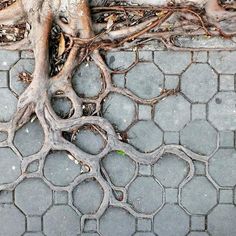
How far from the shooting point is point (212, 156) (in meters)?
2.47

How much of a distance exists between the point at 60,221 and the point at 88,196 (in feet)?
0.61

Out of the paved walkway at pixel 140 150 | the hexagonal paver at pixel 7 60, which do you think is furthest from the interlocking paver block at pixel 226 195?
the hexagonal paver at pixel 7 60

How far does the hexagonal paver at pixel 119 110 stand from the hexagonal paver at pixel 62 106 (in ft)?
0.57

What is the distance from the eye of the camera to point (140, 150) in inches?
97.0

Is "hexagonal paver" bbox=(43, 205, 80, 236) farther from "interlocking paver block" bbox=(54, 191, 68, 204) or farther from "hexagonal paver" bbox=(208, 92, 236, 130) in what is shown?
"hexagonal paver" bbox=(208, 92, 236, 130)

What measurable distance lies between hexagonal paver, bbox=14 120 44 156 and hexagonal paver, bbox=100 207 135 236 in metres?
0.47

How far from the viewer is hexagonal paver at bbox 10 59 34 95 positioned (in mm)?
2451

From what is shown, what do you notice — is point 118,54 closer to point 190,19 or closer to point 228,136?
point 190,19

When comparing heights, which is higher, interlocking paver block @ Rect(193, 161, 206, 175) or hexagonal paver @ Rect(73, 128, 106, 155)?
hexagonal paver @ Rect(73, 128, 106, 155)

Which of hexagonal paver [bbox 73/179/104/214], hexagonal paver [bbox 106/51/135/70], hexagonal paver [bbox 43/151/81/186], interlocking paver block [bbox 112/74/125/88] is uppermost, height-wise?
hexagonal paver [bbox 106/51/135/70]

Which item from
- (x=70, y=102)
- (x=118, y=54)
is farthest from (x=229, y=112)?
(x=70, y=102)

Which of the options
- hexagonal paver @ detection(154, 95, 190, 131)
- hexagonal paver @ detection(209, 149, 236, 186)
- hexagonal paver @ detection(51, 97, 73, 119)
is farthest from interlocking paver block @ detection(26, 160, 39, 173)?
hexagonal paver @ detection(209, 149, 236, 186)

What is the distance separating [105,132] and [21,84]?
469 mm

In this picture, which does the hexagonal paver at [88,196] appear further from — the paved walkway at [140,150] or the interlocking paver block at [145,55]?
the interlocking paver block at [145,55]
